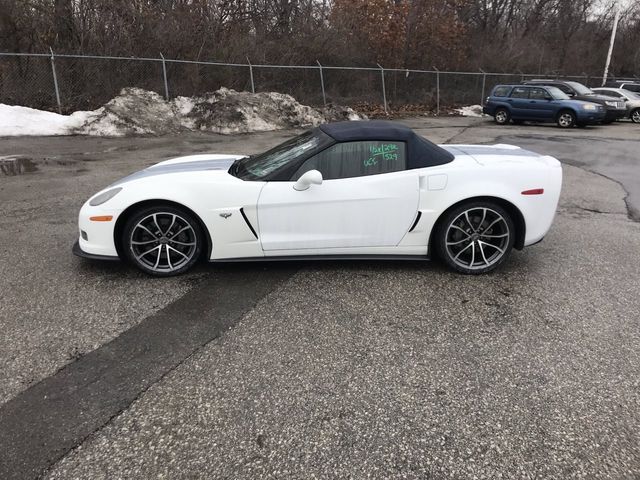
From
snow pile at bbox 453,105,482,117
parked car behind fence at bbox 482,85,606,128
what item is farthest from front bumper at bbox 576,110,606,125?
snow pile at bbox 453,105,482,117

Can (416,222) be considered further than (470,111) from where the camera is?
No

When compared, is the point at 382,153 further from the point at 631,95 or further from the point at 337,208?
the point at 631,95

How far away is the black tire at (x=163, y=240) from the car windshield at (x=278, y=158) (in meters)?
0.65

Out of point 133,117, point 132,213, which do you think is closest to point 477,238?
point 132,213

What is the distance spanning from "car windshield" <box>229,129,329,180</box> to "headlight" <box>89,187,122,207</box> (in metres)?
1.01

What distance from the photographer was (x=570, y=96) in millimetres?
19688

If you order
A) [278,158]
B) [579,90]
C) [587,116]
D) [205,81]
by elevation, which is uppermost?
[205,81]

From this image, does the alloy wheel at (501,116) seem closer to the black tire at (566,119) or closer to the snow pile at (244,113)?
the black tire at (566,119)

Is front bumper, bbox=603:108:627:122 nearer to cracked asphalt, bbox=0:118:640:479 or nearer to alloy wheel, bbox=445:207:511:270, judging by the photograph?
cracked asphalt, bbox=0:118:640:479

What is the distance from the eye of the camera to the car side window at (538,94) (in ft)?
62.1

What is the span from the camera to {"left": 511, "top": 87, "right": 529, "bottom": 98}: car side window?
19.3 meters

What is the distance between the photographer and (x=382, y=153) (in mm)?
4246

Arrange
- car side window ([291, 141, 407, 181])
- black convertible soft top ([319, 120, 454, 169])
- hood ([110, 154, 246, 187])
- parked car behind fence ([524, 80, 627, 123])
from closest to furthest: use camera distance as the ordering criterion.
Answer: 1. car side window ([291, 141, 407, 181])
2. black convertible soft top ([319, 120, 454, 169])
3. hood ([110, 154, 246, 187])
4. parked car behind fence ([524, 80, 627, 123])

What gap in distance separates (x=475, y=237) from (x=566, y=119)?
56.1ft
